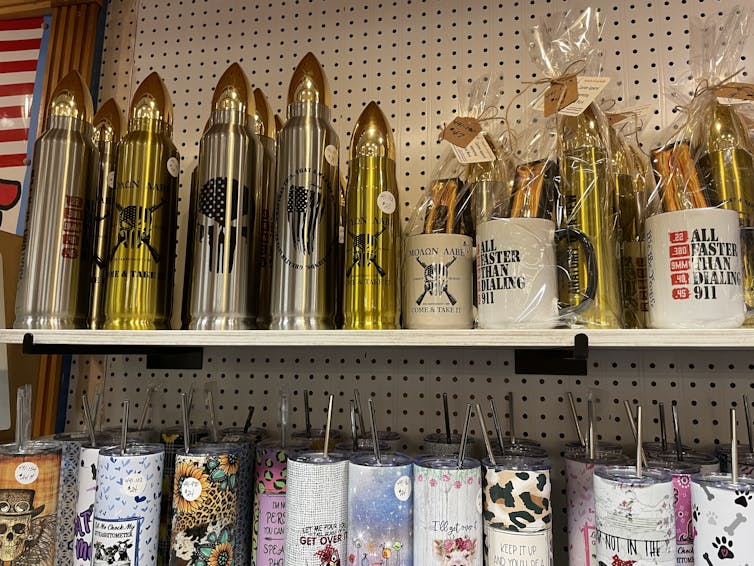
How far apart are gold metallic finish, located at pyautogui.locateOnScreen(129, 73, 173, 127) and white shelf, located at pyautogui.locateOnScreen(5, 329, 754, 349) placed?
0.41 m

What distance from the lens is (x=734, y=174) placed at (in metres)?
0.80

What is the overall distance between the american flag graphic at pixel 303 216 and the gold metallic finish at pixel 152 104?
339mm

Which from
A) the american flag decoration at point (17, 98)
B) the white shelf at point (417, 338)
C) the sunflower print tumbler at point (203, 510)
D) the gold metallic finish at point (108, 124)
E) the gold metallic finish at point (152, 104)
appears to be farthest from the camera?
the american flag decoration at point (17, 98)

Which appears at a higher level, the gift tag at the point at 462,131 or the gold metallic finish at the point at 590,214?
the gift tag at the point at 462,131

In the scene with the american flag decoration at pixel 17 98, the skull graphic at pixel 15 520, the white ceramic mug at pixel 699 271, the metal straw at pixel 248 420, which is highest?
the american flag decoration at pixel 17 98

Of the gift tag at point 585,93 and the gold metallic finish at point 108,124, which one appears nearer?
the gift tag at point 585,93

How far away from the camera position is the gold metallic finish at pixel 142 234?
3.19 ft

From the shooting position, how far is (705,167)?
818 millimetres

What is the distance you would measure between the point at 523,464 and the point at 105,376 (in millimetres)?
1048

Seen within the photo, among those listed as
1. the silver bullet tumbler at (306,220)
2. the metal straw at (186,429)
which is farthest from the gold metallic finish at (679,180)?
the metal straw at (186,429)

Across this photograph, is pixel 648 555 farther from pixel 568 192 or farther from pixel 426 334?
pixel 568 192

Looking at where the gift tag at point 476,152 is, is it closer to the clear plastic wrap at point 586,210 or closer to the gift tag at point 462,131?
the gift tag at point 462,131

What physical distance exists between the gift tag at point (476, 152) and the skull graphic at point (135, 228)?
553 mm

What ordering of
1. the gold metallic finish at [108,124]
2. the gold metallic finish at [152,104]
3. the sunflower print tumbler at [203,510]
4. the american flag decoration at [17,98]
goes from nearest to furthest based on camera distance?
the sunflower print tumbler at [203,510], the gold metallic finish at [152,104], the gold metallic finish at [108,124], the american flag decoration at [17,98]
